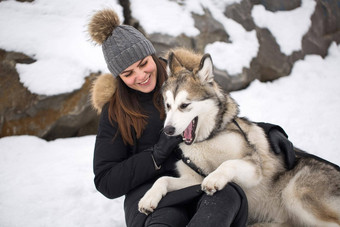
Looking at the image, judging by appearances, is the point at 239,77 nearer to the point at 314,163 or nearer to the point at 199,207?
the point at 314,163

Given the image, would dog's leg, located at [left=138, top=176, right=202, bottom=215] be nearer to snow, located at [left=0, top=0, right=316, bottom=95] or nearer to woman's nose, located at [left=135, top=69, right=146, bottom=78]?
woman's nose, located at [left=135, top=69, right=146, bottom=78]

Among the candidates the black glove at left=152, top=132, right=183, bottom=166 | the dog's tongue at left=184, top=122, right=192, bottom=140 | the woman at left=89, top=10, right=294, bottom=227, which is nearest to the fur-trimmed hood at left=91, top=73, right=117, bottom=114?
the woman at left=89, top=10, right=294, bottom=227

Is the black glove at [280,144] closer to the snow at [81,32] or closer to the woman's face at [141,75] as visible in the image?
the woman's face at [141,75]

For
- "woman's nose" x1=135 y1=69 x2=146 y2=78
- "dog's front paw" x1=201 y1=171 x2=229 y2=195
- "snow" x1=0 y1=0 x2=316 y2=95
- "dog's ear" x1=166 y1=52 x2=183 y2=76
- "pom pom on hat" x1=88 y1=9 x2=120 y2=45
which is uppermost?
"pom pom on hat" x1=88 y1=9 x2=120 y2=45

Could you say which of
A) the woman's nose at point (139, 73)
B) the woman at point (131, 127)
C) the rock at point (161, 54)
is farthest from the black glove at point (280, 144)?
the rock at point (161, 54)

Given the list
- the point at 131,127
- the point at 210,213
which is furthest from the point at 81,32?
the point at 210,213

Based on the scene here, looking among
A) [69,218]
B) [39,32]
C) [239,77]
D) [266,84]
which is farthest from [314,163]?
[39,32]

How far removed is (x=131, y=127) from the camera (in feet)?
7.85

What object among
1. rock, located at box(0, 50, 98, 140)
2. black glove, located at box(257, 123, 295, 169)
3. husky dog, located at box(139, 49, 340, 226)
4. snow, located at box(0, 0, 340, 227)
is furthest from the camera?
rock, located at box(0, 50, 98, 140)

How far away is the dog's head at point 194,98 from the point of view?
216 cm

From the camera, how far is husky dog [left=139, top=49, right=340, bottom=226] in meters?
2.04

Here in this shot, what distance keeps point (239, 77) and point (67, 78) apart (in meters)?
3.44

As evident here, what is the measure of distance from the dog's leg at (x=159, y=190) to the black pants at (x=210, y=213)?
0.06 metres

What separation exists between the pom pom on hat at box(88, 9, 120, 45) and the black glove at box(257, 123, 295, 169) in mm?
1768
